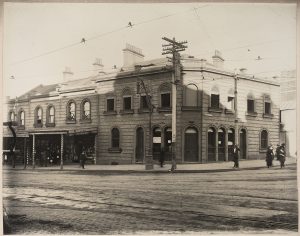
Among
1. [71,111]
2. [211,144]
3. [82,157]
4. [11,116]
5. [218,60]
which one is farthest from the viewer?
[71,111]

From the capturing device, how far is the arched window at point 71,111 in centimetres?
685

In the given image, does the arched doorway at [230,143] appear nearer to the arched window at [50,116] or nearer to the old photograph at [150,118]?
the old photograph at [150,118]

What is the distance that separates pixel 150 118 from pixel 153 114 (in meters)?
0.08

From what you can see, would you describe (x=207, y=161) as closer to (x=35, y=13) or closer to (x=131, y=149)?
(x=131, y=149)

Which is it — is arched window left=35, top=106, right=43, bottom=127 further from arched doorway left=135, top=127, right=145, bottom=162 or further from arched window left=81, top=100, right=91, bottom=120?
arched doorway left=135, top=127, right=145, bottom=162

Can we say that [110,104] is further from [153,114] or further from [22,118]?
[22,118]

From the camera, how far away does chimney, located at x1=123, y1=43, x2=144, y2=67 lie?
6.23 m

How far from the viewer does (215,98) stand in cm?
646

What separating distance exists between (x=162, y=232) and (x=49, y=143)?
257 cm

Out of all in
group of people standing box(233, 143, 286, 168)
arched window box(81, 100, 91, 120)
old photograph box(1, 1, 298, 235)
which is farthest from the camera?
arched window box(81, 100, 91, 120)

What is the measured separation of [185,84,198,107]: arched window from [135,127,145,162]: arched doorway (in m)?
0.88

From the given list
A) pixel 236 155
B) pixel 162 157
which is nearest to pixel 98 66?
pixel 162 157

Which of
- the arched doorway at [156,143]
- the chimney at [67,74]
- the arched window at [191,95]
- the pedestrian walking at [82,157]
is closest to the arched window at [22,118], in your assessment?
the chimney at [67,74]

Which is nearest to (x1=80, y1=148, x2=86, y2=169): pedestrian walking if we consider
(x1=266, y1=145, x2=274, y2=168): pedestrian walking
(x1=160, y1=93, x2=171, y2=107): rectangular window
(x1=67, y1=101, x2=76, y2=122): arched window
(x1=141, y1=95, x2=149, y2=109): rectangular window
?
(x1=67, y1=101, x2=76, y2=122): arched window
